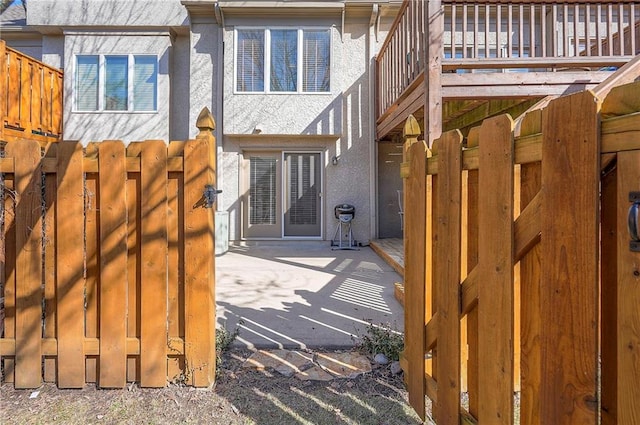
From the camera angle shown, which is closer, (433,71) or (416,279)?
(416,279)

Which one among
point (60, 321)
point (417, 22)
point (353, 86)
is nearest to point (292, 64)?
point (353, 86)

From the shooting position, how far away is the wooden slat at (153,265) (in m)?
2.05

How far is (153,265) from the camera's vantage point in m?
2.06

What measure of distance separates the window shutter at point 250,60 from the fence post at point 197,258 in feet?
22.0

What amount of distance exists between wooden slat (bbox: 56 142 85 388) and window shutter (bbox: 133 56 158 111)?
7.47 m

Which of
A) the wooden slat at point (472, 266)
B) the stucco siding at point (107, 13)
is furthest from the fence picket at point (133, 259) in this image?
the stucco siding at point (107, 13)

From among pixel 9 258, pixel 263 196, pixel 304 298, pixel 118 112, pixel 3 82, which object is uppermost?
pixel 118 112

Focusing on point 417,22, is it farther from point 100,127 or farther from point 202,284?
point 100,127

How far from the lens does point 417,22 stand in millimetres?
4512

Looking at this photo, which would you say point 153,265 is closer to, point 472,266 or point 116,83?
point 472,266

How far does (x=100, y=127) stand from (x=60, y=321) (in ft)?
26.4

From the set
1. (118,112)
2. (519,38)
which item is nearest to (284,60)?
(118,112)

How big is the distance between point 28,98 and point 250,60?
14.4 feet

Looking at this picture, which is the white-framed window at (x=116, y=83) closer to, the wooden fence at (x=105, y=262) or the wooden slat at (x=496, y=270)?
the wooden fence at (x=105, y=262)
